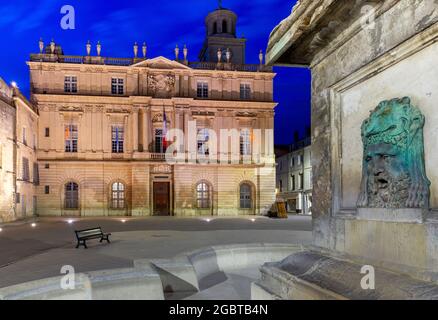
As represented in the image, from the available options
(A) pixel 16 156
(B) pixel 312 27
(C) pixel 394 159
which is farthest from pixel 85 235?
(A) pixel 16 156

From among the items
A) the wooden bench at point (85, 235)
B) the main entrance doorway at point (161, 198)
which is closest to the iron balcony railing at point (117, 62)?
the main entrance doorway at point (161, 198)

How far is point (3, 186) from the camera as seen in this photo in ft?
83.3

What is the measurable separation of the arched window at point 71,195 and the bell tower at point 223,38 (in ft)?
71.2

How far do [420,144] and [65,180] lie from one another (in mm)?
36719

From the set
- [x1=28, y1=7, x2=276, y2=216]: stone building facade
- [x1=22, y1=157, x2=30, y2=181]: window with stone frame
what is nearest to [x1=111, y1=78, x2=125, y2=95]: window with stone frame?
[x1=28, y1=7, x2=276, y2=216]: stone building facade

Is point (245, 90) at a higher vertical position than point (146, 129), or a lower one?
higher

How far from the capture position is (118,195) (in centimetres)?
3647

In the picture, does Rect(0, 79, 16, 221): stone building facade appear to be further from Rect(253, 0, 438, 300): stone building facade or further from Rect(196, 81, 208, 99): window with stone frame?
Rect(253, 0, 438, 300): stone building facade

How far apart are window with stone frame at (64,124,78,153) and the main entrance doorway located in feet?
28.1

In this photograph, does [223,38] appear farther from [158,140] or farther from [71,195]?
[71,195]

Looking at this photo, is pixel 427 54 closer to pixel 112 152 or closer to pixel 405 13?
pixel 405 13

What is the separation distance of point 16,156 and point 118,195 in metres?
10.6

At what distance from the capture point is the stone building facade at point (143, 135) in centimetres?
3578

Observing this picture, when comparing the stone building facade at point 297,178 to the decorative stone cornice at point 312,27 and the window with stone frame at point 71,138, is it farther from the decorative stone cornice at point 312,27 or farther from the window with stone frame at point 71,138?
the decorative stone cornice at point 312,27
